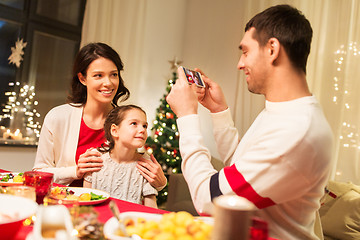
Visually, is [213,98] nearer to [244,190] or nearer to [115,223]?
[244,190]

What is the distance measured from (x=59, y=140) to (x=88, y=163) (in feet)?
1.31

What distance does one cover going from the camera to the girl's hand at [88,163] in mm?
1847

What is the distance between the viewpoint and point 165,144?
4.93 meters

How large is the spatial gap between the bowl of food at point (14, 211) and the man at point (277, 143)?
0.53 metres

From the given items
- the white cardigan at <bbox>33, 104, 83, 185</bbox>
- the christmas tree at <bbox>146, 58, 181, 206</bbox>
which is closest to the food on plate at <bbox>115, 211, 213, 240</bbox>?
Result: the white cardigan at <bbox>33, 104, 83, 185</bbox>

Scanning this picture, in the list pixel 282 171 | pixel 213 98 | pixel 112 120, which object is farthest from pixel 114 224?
pixel 112 120

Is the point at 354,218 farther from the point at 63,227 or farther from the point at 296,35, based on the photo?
the point at 63,227

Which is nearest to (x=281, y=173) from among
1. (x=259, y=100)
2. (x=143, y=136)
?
(x=143, y=136)

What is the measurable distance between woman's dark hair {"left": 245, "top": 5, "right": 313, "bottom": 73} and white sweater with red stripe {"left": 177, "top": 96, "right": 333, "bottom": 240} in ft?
0.60

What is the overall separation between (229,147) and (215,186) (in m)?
0.54

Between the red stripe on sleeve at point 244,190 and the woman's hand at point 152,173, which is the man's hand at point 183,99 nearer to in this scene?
Result: the red stripe on sleeve at point 244,190

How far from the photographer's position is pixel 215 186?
1149 millimetres

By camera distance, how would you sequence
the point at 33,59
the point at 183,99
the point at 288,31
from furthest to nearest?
the point at 33,59 < the point at 183,99 < the point at 288,31

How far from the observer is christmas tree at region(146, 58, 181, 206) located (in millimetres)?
4801
